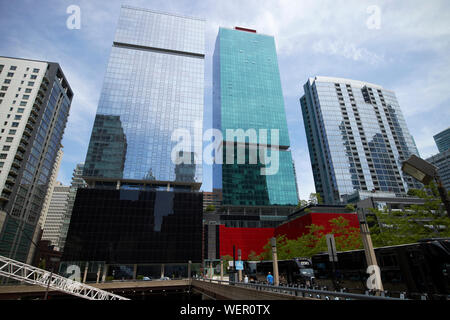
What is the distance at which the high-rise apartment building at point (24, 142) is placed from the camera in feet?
248

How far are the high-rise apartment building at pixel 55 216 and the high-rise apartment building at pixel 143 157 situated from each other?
127194mm

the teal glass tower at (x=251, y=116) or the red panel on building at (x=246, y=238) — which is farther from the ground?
the teal glass tower at (x=251, y=116)

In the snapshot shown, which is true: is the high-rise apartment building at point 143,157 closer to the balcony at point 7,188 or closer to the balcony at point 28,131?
the balcony at point 7,188

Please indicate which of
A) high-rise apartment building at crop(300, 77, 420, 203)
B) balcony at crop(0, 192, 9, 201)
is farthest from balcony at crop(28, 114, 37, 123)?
high-rise apartment building at crop(300, 77, 420, 203)

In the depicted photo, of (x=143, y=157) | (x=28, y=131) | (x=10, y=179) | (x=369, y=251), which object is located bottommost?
(x=369, y=251)

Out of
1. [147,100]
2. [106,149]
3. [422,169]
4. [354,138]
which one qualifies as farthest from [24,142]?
[354,138]

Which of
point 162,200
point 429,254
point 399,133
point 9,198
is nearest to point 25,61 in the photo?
point 9,198

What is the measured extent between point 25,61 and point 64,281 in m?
97.7

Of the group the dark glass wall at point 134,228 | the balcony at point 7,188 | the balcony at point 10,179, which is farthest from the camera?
the balcony at point 10,179

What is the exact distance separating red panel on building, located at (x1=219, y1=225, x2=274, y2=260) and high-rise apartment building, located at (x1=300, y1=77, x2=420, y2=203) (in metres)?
41.8

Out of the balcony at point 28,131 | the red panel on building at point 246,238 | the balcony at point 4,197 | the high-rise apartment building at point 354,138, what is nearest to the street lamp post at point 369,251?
the red panel on building at point 246,238

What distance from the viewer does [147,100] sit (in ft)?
299

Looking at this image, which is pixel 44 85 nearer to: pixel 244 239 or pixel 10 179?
pixel 10 179

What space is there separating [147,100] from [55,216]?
157m
